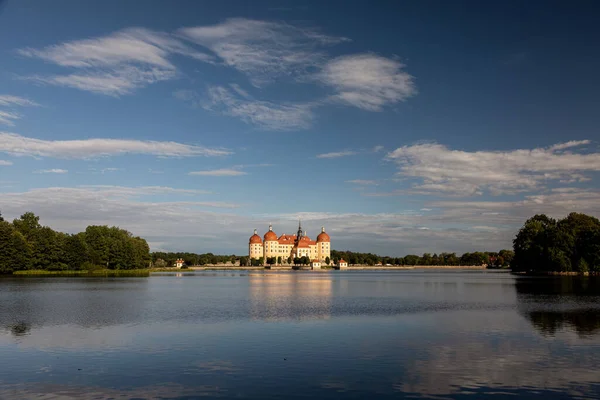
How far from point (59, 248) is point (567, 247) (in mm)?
98578

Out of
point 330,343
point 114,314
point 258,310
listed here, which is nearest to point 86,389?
point 330,343

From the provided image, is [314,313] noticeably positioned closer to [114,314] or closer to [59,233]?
[114,314]

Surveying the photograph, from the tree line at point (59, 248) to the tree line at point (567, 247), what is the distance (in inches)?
3502

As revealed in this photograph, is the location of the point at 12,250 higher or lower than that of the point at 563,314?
higher

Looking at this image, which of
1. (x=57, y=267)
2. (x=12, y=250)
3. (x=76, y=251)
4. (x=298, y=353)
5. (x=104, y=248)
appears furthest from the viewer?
(x=104, y=248)

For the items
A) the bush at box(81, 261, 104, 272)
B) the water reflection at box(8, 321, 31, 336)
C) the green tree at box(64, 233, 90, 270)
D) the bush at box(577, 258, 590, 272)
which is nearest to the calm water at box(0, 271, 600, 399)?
the water reflection at box(8, 321, 31, 336)

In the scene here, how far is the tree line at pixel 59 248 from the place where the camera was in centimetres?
9350

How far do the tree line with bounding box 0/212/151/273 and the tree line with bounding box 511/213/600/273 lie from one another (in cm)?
8894

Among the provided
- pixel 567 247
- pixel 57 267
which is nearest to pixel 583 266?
pixel 567 247

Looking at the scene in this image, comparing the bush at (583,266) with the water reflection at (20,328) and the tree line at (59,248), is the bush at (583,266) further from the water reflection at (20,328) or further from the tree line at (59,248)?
the water reflection at (20,328)

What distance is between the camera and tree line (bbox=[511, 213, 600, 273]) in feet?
336

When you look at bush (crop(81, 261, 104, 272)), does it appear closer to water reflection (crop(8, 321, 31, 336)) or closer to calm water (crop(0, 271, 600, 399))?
calm water (crop(0, 271, 600, 399))

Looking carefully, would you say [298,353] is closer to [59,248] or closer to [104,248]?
[59,248]

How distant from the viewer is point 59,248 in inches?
4028
